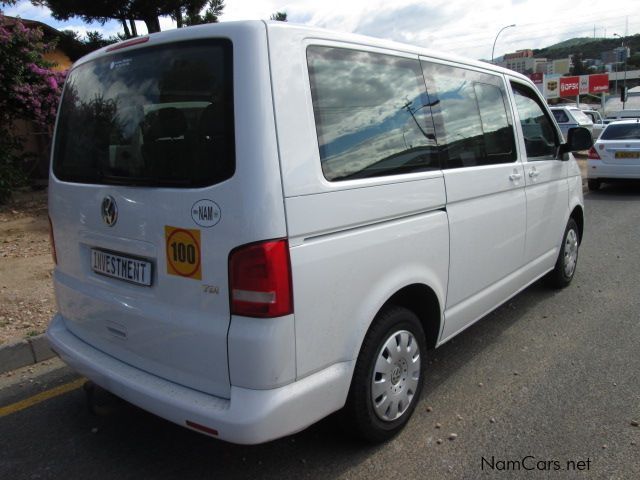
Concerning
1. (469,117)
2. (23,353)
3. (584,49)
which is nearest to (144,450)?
(23,353)

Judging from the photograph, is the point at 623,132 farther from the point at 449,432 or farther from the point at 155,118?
the point at 155,118

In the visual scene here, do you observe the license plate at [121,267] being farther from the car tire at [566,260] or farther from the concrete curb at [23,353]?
the car tire at [566,260]

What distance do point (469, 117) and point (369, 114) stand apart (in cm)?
102

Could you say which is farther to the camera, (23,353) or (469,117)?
(23,353)

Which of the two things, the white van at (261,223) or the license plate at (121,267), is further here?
the license plate at (121,267)

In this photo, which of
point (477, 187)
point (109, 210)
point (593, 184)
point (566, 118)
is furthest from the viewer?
point (566, 118)

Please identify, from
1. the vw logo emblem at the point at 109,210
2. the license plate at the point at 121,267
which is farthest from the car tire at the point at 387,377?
the vw logo emblem at the point at 109,210

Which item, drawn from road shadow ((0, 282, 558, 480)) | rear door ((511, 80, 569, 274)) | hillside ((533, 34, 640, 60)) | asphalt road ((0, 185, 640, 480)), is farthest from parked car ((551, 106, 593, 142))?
hillside ((533, 34, 640, 60))

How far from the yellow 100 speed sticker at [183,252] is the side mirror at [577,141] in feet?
11.6

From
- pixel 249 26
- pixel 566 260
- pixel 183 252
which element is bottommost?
pixel 566 260

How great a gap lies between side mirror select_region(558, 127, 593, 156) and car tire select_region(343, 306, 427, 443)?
8.38ft

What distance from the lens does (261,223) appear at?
2029 mm

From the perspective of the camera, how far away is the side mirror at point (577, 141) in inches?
176

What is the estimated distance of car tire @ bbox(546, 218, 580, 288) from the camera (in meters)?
4.94
